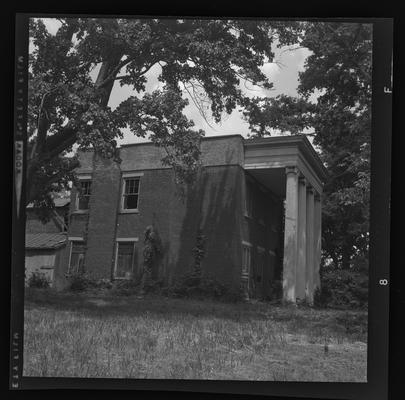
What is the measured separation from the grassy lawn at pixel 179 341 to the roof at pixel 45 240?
0.63 metres

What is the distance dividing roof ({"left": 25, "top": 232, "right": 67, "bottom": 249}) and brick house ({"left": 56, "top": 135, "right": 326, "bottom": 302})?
170 mm

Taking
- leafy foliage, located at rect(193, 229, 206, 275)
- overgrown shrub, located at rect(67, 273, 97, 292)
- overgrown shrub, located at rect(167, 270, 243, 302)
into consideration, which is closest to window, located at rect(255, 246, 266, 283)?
overgrown shrub, located at rect(167, 270, 243, 302)

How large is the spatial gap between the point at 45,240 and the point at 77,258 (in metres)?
0.50

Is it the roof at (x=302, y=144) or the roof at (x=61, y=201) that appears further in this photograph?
the roof at (x=302, y=144)

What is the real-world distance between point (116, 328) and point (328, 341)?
271cm

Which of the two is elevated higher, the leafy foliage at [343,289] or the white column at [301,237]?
the white column at [301,237]

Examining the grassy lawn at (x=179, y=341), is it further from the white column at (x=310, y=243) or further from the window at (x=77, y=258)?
the white column at (x=310, y=243)

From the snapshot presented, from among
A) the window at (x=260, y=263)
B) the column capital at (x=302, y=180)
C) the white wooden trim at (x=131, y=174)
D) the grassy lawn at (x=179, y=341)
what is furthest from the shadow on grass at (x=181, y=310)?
the column capital at (x=302, y=180)

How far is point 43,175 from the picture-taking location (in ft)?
23.9

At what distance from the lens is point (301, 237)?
34.2 ft

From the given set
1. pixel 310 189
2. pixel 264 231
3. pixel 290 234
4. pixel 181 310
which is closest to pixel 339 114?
pixel 310 189

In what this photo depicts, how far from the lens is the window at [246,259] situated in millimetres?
8438

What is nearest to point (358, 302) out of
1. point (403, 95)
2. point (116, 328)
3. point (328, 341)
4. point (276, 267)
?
point (328, 341)

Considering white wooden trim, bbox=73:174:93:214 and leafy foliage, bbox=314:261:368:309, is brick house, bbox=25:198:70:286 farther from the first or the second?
leafy foliage, bbox=314:261:368:309
